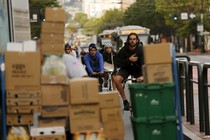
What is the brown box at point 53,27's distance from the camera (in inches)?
265

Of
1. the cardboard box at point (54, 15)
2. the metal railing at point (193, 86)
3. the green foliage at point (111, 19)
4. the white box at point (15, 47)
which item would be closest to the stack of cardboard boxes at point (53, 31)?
the cardboard box at point (54, 15)

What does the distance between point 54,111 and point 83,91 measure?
40 centimetres

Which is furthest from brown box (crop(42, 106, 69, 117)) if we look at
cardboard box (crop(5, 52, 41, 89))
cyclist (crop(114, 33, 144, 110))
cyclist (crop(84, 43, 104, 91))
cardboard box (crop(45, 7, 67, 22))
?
cyclist (crop(84, 43, 104, 91))

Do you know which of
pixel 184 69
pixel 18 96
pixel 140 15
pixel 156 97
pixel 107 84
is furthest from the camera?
pixel 140 15

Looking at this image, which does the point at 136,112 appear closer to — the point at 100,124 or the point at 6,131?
the point at 100,124

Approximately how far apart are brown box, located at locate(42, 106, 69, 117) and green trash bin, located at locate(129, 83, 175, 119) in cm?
96

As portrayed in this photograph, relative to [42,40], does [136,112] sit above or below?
below

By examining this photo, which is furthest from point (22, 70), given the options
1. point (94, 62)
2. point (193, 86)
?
point (94, 62)

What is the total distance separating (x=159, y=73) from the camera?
6.99 m

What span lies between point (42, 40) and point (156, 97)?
1.53 metres

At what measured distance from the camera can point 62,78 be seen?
6512mm

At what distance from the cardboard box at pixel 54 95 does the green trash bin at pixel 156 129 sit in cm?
103

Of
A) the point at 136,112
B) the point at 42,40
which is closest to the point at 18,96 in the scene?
the point at 42,40

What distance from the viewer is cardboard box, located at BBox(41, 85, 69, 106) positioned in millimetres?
6430
